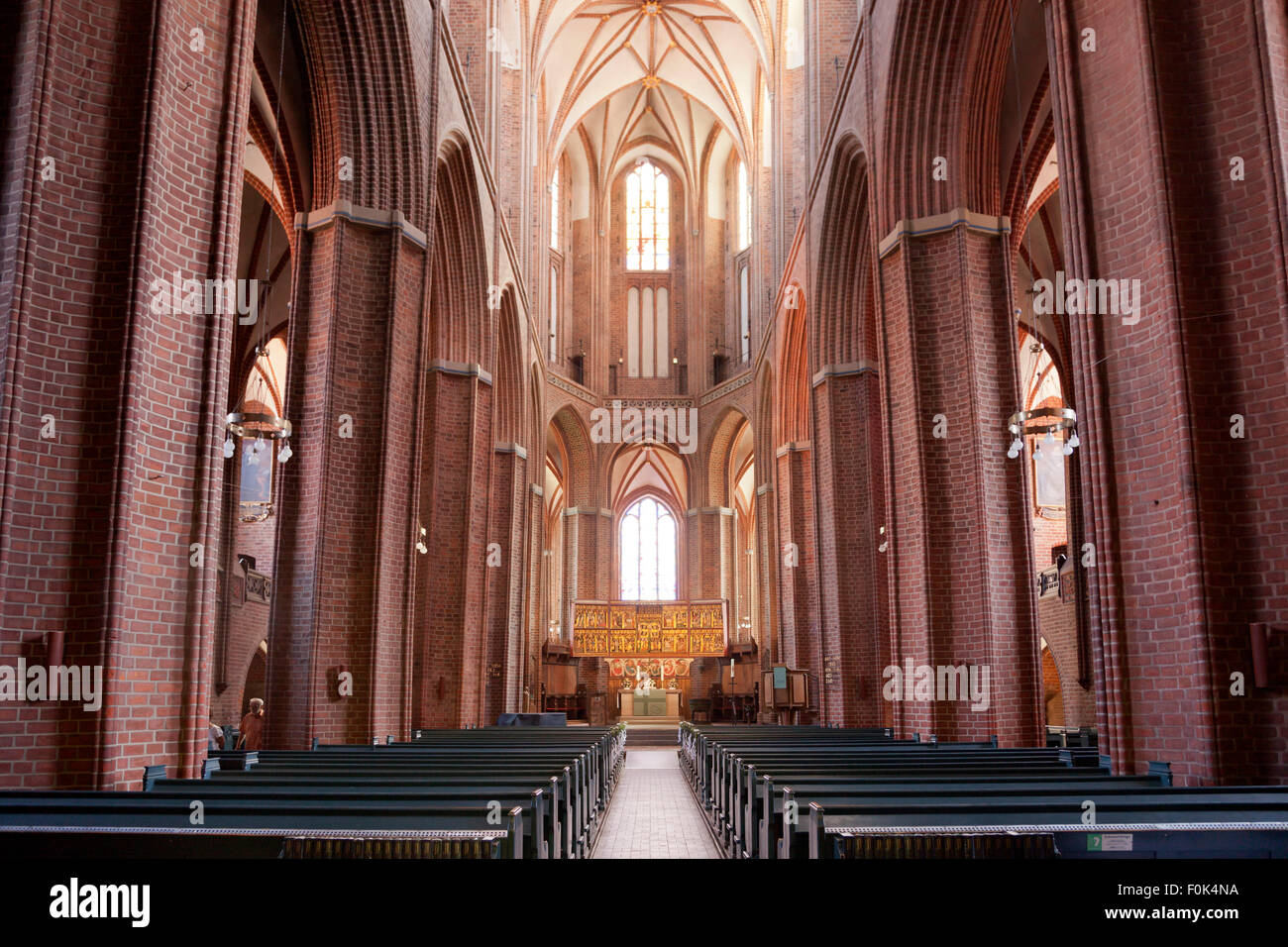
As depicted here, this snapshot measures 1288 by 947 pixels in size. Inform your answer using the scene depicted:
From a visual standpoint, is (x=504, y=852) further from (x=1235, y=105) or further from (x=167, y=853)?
(x=1235, y=105)

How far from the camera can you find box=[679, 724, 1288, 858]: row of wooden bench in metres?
3.90

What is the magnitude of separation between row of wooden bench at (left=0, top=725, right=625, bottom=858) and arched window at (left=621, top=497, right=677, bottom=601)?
3142 cm

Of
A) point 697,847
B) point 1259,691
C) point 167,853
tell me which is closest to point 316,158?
point 697,847

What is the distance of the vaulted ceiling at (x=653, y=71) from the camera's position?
28.9 m

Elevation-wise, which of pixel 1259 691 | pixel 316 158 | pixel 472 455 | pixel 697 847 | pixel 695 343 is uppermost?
pixel 695 343

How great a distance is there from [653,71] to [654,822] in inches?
1096

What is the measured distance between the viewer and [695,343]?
3422 centimetres

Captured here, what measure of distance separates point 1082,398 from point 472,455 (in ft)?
36.8

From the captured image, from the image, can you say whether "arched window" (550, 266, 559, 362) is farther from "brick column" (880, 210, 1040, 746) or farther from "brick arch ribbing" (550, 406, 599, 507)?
"brick column" (880, 210, 1040, 746)

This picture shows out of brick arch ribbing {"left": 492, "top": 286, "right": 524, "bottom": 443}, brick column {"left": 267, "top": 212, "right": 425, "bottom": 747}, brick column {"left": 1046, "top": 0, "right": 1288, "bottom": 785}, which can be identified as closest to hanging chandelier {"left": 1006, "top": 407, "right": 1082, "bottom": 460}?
brick column {"left": 1046, "top": 0, "right": 1288, "bottom": 785}

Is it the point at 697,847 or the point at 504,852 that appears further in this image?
the point at 697,847

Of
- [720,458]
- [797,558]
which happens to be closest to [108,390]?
[797,558]

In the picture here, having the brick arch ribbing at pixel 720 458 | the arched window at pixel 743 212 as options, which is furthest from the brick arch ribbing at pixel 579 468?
the arched window at pixel 743 212

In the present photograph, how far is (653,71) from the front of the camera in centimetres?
3234
